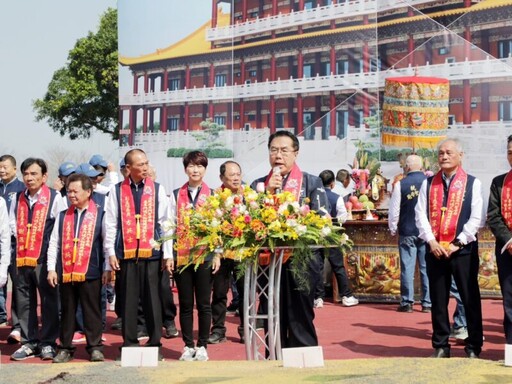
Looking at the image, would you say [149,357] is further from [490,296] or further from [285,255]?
[490,296]

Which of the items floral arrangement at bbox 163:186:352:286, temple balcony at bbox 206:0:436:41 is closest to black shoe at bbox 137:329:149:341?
floral arrangement at bbox 163:186:352:286

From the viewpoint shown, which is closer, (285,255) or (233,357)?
(285,255)

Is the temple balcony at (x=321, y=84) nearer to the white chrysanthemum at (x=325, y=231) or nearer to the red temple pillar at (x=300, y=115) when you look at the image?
the red temple pillar at (x=300, y=115)

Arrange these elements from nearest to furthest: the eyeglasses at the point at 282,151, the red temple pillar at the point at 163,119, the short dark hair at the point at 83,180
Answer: the eyeglasses at the point at 282,151 → the short dark hair at the point at 83,180 → the red temple pillar at the point at 163,119

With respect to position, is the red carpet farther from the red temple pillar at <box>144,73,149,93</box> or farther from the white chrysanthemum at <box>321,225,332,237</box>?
the red temple pillar at <box>144,73,149,93</box>

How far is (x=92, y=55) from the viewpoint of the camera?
28828 mm

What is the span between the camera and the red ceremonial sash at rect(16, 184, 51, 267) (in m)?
7.30

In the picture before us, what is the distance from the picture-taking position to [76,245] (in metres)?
6.84

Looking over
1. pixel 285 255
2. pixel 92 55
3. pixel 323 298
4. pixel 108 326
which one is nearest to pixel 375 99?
pixel 323 298

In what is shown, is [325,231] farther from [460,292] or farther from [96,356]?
[96,356]

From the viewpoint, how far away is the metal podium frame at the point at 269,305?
574cm

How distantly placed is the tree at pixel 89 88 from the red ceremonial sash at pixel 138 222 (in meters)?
22.1

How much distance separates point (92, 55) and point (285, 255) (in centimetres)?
2381

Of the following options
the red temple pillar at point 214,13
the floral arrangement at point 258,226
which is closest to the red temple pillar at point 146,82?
the red temple pillar at point 214,13
